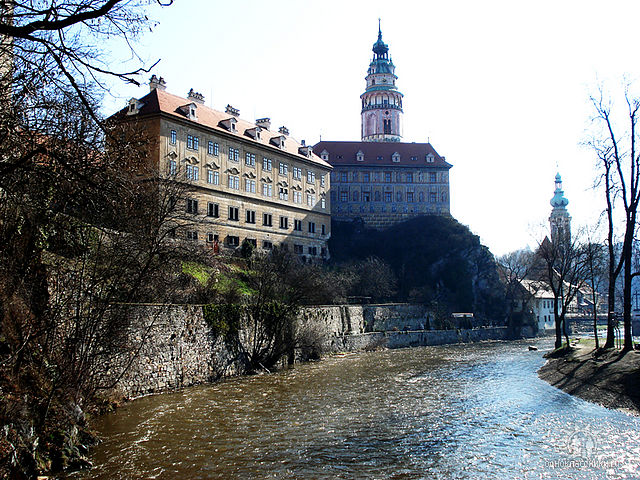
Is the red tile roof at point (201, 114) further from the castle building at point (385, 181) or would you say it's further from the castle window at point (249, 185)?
the castle building at point (385, 181)

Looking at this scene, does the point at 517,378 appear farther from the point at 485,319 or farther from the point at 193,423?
the point at 485,319

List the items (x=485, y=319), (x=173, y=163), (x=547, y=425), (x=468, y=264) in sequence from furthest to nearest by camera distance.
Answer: (x=468, y=264)
(x=485, y=319)
(x=173, y=163)
(x=547, y=425)

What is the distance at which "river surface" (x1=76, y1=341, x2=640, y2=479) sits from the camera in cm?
1197

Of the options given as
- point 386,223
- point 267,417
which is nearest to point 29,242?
point 267,417

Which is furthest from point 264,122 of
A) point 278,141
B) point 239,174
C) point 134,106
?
point 134,106

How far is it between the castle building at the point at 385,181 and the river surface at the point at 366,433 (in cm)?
5238

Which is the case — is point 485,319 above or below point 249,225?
below

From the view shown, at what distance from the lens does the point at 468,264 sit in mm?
65562

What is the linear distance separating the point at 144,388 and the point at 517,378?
53.4 feet

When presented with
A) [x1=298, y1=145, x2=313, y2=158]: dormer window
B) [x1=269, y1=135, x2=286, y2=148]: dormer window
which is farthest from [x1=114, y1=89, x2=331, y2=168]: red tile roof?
[x1=298, y1=145, x2=313, y2=158]: dormer window

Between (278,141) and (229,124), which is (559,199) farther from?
(229,124)

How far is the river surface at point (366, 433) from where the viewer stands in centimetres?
1197

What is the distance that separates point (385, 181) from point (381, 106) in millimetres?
20114

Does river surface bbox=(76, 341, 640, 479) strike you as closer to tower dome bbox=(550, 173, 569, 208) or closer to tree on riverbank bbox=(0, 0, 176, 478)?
tree on riverbank bbox=(0, 0, 176, 478)
